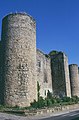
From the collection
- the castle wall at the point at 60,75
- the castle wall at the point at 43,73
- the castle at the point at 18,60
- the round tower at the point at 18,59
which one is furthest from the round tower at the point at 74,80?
the round tower at the point at 18,59

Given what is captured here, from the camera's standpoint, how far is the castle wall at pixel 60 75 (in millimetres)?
40719

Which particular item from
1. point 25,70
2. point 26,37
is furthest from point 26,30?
point 25,70

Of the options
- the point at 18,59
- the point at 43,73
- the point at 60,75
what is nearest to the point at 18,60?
the point at 18,59

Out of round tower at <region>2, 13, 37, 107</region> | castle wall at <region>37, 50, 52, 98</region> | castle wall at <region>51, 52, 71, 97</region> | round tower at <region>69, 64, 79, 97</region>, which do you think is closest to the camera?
round tower at <region>2, 13, 37, 107</region>

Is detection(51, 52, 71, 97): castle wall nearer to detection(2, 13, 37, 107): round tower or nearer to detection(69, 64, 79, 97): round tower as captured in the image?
detection(69, 64, 79, 97): round tower

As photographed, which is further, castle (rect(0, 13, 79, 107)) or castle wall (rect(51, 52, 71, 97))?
castle wall (rect(51, 52, 71, 97))

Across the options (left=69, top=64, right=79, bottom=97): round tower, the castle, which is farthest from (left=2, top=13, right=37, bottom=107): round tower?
(left=69, top=64, right=79, bottom=97): round tower

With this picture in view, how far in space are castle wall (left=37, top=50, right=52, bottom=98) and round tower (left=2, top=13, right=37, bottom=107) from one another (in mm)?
7766

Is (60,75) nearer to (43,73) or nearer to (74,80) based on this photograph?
(43,73)

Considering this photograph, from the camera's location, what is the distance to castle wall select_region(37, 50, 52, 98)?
116 feet

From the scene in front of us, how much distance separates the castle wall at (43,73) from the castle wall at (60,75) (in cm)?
156

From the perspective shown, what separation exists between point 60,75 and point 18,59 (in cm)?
1693

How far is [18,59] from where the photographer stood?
26.2 meters

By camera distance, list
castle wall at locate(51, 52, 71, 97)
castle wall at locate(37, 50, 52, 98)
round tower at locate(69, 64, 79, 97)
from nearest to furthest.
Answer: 1. castle wall at locate(37, 50, 52, 98)
2. castle wall at locate(51, 52, 71, 97)
3. round tower at locate(69, 64, 79, 97)
